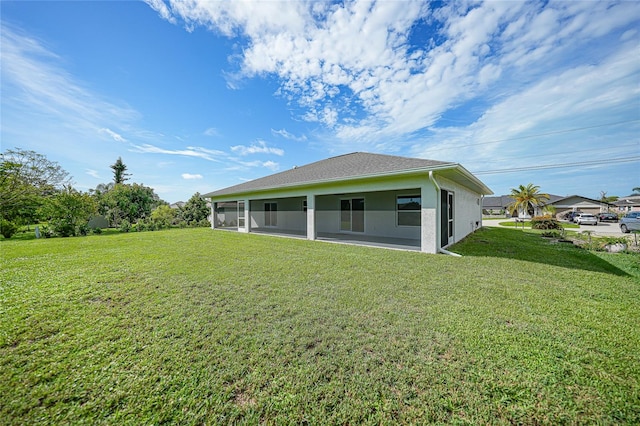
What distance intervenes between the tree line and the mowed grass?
44.6 ft

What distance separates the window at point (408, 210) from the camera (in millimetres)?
9508

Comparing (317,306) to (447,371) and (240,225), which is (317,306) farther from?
(240,225)

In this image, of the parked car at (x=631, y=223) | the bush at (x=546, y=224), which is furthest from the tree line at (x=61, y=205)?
the parked car at (x=631, y=223)

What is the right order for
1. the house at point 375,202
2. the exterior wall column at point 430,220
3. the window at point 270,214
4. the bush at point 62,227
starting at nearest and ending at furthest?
the exterior wall column at point 430,220 < the house at point 375,202 < the bush at point 62,227 < the window at point 270,214

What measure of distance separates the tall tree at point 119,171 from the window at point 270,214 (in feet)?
103

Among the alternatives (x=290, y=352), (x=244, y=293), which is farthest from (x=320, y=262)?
(x=290, y=352)

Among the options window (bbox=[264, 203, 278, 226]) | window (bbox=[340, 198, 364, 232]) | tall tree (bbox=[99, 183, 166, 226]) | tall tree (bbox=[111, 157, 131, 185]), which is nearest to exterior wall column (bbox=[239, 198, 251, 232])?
window (bbox=[264, 203, 278, 226])

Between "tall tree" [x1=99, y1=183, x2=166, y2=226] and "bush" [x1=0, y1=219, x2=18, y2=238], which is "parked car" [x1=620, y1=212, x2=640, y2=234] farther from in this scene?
"bush" [x1=0, y1=219, x2=18, y2=238]

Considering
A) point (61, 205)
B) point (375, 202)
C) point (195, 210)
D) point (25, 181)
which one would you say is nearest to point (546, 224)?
point (375, 202)

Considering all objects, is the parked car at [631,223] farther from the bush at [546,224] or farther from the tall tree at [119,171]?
the tall tree at [119,171]

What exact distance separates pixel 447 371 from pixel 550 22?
11731mm

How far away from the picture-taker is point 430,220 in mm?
7145

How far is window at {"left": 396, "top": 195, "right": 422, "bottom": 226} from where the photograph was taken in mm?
9508

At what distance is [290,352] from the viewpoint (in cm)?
237
